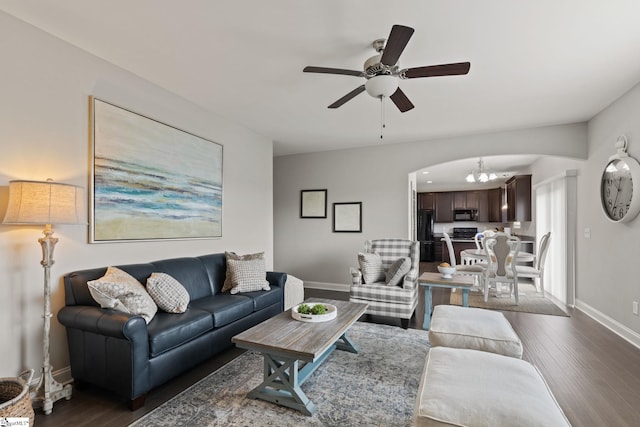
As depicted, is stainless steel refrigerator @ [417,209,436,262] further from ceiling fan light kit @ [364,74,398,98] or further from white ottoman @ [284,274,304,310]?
ceiling fan light kit @ [364,74,398,98]

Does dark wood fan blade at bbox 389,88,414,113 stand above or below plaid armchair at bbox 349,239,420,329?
above

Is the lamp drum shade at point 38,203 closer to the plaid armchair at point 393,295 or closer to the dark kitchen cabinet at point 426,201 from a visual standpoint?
the plaid armchair at point 393,295

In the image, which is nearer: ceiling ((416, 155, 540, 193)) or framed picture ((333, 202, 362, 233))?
framed picture ((333, 202, 362, 233))

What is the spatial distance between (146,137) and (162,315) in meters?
1.75

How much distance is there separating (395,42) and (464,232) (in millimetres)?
8991

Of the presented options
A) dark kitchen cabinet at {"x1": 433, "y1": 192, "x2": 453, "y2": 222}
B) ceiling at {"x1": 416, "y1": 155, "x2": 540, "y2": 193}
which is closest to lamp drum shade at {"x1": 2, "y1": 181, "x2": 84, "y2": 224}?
ceiling at {"x1": 416, "y1": 155, "x2": 540, "y2": 193}

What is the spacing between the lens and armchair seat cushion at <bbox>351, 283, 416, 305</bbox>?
375cm

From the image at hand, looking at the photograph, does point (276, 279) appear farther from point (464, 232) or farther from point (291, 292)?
point (464, 232)

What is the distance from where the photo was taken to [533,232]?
6680 millimetres

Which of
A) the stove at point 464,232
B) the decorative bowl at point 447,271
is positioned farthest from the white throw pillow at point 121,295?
the stove at point 464,232

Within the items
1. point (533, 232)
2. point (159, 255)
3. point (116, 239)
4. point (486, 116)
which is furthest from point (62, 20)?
point (533, 232)

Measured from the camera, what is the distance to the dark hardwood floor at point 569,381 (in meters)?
2.03

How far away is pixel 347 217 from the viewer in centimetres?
591

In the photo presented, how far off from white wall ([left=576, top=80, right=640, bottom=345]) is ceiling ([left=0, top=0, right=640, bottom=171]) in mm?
257
